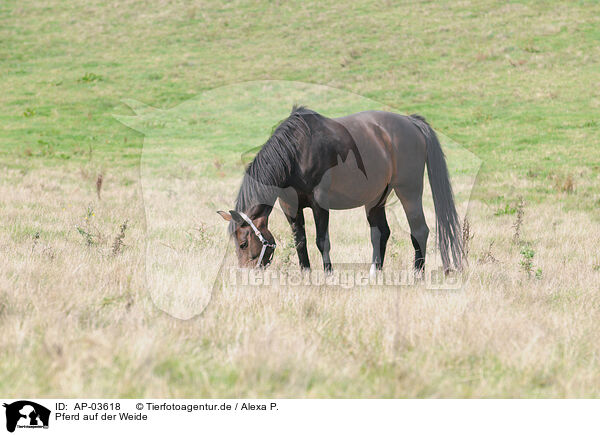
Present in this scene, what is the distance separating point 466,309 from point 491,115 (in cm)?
1881

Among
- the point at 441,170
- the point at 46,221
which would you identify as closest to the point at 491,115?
the point at 441,170

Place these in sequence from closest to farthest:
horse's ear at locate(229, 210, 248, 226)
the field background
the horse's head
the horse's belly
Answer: the field background → horse's ear at locate(229, 210, 248, 226) → the horse's head → the horse's belly

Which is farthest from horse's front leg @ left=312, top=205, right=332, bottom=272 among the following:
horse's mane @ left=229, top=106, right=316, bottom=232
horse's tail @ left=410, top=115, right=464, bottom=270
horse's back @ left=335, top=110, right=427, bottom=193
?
horse's tail @ left=410, top=115, right=464, bottom=270

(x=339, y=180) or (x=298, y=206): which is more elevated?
(x=339, y=180)

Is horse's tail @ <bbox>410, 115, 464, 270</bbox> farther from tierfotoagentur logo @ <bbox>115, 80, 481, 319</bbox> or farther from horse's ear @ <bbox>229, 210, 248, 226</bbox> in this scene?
horse's ear @ <bbox>229, 210, 248, 226</bbox>

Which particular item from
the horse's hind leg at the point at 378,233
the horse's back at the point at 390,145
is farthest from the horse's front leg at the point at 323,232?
the horse's hind leg at the point at 378,233

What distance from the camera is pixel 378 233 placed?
7355 millimetres

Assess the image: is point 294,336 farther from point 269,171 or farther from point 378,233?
point 378,233

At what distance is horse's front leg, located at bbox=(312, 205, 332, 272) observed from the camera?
633 centimetres

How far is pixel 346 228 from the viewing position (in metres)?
9.78
